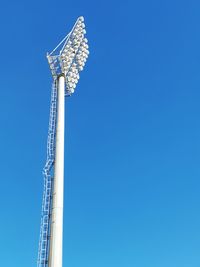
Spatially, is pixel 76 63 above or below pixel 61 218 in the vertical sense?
above

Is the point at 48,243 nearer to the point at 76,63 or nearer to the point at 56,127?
the point at 56,127

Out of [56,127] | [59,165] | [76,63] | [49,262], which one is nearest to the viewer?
[49,262]

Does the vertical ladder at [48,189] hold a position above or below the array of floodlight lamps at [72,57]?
below

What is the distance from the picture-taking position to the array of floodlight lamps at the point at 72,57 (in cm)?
3431

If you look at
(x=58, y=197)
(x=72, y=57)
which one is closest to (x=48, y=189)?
(x=58, y=197)

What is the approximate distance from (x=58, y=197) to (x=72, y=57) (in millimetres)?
13480

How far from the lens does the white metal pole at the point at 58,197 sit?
24.8m

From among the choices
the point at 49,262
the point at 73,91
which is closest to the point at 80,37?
the point at 73,91

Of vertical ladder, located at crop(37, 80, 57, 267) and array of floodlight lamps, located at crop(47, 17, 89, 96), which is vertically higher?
array of floodlight lamps, located at crop(47, 17, 89, 96)

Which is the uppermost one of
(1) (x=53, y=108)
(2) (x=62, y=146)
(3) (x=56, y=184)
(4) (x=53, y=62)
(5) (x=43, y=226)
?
(4) (x=53, y=62)

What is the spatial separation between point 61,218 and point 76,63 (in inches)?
594

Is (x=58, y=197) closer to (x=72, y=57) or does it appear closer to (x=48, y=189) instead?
(x=48, y=189)

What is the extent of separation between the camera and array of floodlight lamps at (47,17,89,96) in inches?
1351

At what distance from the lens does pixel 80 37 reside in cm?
3603
